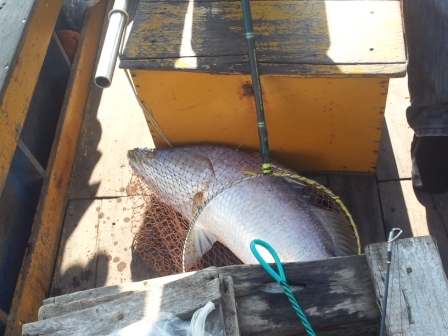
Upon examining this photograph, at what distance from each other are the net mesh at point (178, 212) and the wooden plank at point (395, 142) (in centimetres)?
42

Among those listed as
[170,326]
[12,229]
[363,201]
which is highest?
[363,201]

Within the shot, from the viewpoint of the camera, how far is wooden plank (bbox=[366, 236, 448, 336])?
1.37m

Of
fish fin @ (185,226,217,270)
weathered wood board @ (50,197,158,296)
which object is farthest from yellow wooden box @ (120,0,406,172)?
weathered wood board @ (50,197,158,296)

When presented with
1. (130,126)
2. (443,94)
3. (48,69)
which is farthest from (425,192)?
(48,69)

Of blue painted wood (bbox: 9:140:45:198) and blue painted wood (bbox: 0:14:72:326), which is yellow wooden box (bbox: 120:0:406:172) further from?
blue painted wood (bbox: 0:14:72:326)

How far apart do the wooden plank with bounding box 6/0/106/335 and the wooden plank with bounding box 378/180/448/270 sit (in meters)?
1.82

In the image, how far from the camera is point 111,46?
1.82 m

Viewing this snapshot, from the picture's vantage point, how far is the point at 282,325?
149 centimetres

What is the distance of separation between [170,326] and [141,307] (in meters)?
0.14

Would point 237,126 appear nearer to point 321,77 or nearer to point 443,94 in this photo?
point 321,77

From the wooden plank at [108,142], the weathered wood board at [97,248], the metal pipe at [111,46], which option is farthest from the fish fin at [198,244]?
the metal pipe at [111,46]

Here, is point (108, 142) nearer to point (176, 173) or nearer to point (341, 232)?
point (176, 173)

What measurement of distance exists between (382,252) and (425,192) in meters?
1.15

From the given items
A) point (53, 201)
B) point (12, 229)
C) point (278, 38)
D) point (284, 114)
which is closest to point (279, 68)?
point (278, 38)
